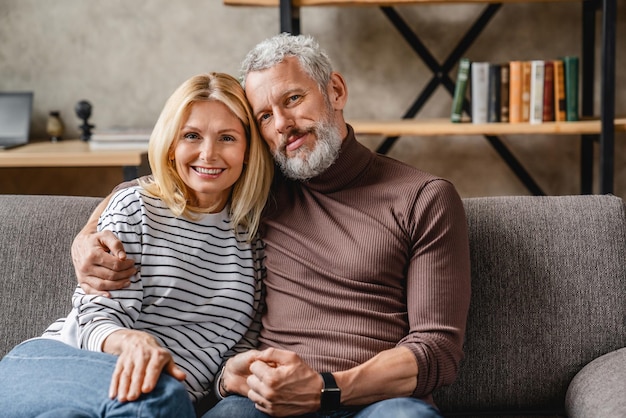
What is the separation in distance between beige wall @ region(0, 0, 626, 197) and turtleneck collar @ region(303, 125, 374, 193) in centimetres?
127

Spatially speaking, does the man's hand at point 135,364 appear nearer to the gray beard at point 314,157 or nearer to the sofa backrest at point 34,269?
the sofa backrest at point 34,269

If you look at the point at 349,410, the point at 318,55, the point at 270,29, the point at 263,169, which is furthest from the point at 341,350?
the point at 270,29

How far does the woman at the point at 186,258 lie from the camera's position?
1.32 meters

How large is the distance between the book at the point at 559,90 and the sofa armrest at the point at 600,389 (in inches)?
45.2

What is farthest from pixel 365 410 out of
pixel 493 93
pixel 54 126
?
pixel 54 126

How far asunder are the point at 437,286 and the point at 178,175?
1.86 ft

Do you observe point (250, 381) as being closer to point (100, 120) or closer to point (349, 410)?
point (349, 410)

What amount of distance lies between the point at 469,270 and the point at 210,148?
56 centimetres

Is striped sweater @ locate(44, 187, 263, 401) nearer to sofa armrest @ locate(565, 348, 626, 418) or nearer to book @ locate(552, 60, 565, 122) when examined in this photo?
sofa armrest @ locate(565, 348, 626, 418)

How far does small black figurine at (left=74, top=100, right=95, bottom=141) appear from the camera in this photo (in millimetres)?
2744

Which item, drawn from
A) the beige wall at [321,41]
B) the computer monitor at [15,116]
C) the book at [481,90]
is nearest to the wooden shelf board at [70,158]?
the computer monitor at [15,116]

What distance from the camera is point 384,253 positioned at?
4.78 feet

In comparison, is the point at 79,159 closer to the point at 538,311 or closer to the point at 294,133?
the point at 294,133

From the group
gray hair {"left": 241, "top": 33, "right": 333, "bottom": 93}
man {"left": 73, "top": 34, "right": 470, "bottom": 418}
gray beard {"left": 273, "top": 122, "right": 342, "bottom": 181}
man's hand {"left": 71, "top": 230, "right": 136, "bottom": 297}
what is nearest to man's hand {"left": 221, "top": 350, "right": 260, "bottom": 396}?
man {"left": 73, "top": 34, "right": 470, "bottom": 418}
